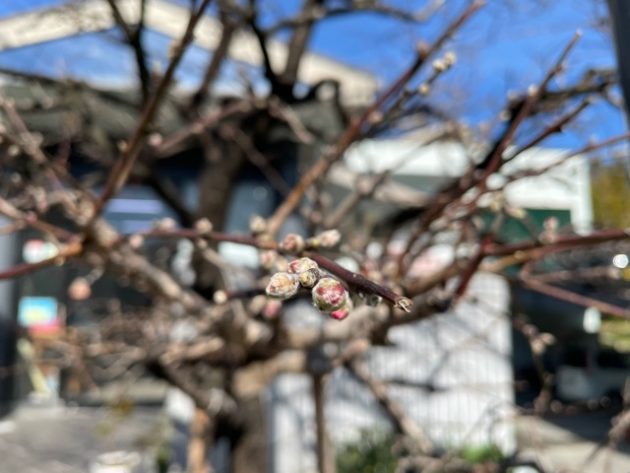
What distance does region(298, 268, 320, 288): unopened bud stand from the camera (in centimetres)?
58

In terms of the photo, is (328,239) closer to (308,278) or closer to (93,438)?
(308,278)

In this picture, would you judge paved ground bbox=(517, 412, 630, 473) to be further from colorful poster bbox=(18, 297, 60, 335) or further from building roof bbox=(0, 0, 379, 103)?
colorful poster bbox=(18, 297, 60, 335)

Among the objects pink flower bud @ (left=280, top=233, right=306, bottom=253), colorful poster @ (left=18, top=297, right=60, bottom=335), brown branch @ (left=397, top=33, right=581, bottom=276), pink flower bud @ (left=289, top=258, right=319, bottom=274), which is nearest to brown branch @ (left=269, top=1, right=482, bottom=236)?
brown branch @ (left=397, top=33, right=581, bottom=276)

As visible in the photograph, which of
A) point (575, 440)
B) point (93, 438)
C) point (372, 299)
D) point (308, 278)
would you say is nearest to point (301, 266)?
point (308, 278)

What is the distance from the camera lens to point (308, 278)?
577 mm

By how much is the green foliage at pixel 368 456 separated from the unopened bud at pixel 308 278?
14.8 feet

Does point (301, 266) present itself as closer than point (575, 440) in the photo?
Yes

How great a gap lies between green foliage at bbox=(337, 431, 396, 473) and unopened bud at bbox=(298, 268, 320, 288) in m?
4.52

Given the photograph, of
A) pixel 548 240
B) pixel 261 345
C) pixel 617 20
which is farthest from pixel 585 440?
pixel 617 20

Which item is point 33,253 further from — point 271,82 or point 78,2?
point 271,82

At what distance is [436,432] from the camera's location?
19.0 feet

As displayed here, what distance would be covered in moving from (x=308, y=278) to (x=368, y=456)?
485 cm

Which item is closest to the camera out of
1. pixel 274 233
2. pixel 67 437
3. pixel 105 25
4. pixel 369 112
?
pixel 369 112

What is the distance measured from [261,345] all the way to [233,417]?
79 centimetres
